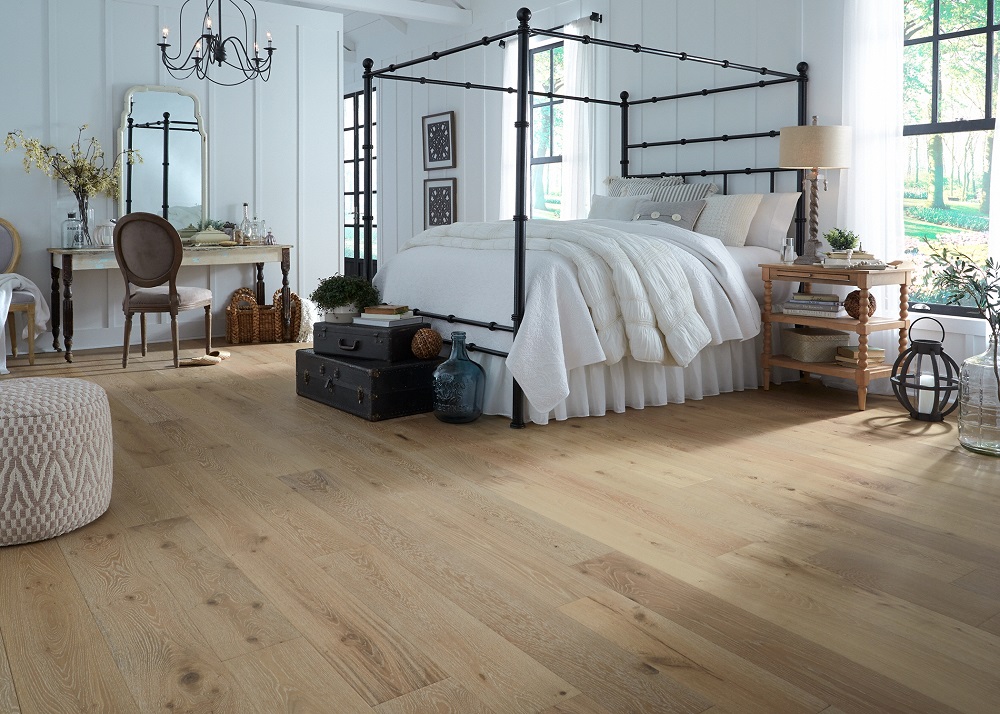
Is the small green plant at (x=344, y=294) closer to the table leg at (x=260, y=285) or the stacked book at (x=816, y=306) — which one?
the stacked book at (x=816, y=306)

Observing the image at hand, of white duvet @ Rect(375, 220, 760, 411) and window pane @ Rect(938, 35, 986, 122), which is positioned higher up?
window pane @ Rect(938, 35, 986, 122)

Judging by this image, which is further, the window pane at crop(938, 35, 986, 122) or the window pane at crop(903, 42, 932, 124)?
the window pane at crop(903, 42, 932, 124)

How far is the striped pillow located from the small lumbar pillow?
1.02 ft

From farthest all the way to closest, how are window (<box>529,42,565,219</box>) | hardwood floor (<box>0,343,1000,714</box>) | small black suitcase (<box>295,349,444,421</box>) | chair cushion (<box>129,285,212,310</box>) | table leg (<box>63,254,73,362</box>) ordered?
window (<box>529,42,565,219</box>) → table leg (<box>63,254,73,362</box>) → chair cushion (<box>129,285,212,310</box>) → small black suitcase (<box>295,349,444,421</box>) → hardwood floor (<box>0,343,1000,714</box>)

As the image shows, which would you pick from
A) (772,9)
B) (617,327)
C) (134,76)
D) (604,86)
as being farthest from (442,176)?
(617,327)

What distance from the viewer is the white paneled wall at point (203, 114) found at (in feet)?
19.4

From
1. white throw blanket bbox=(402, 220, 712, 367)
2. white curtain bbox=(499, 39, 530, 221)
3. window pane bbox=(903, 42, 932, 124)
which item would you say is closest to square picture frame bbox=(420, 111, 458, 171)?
white curtain bbox=(499, 39, 530, 221)

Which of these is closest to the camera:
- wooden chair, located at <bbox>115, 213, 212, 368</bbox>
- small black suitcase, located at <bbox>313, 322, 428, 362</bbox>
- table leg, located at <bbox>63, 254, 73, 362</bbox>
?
small black suitcase, located at <bbox>313, 322, 428, 362</bbox>

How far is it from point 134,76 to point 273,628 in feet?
18.0

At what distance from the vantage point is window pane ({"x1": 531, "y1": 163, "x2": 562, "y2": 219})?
281 inches

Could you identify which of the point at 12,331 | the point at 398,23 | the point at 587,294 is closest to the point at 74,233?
the point at 12,331

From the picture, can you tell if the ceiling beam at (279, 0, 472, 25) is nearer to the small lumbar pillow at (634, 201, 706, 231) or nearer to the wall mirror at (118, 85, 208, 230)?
the wall mirror at (118, 85, 208, 230)

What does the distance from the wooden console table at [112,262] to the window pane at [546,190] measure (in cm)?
213

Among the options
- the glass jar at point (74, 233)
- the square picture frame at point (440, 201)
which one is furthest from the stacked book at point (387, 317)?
the square picture frame at point (440, 201)
